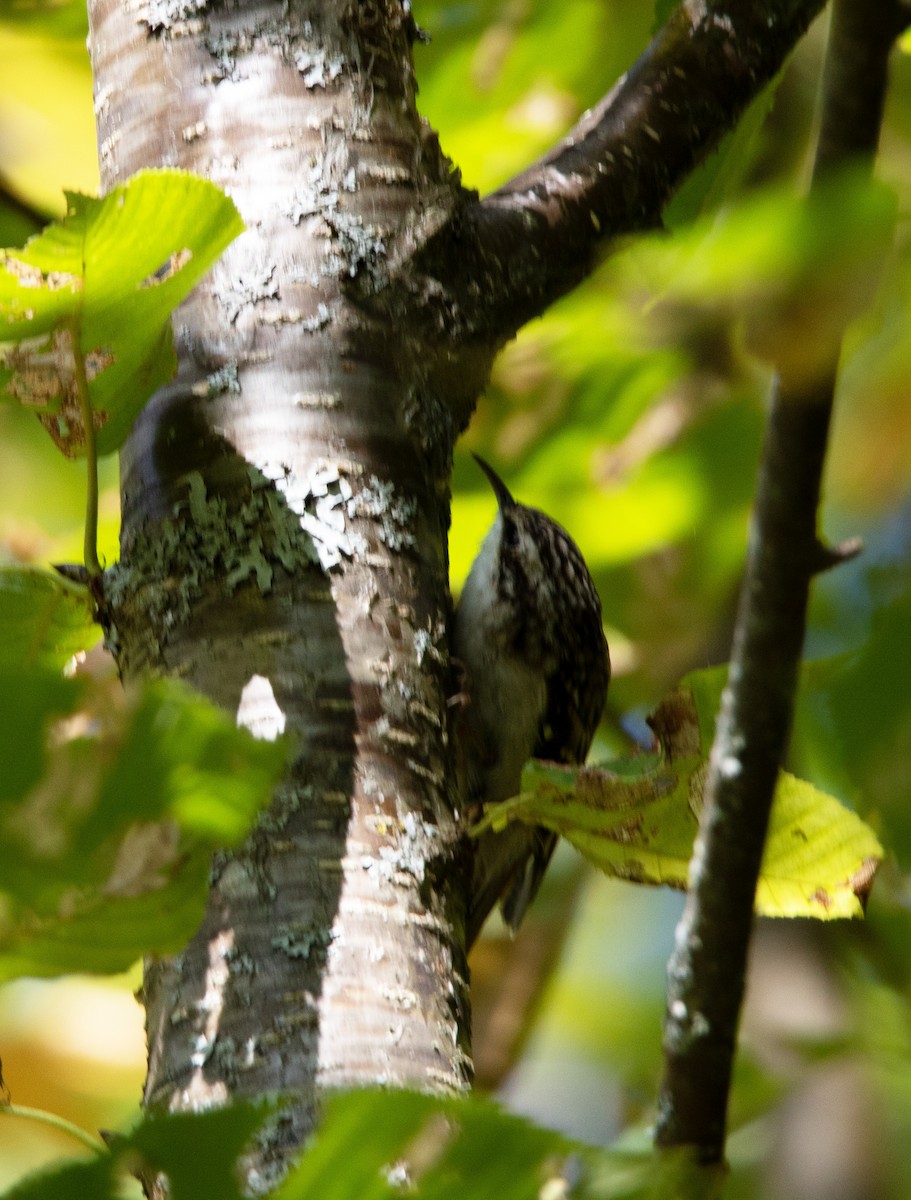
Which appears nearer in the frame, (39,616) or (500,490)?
(39,616)

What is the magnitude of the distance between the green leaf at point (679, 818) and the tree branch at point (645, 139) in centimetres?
69

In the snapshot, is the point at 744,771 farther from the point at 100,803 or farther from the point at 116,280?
the point at 116,280

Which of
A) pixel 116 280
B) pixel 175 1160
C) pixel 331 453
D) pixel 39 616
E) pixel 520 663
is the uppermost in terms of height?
pixel 116 280

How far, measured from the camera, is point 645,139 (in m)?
2.15

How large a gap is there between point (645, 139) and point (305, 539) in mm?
891

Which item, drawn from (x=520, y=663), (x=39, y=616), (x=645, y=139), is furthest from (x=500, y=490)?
(x=39, y=616)

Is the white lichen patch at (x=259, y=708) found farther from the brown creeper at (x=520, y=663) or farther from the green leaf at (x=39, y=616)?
the brown creeper at (x=520, y=663)

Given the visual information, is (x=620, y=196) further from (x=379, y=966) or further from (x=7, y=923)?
(x=7, y=923)

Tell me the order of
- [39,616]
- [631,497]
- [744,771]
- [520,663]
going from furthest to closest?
[631,497] → [520,663] → [39,616] → [744,771]

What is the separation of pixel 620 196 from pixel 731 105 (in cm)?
24

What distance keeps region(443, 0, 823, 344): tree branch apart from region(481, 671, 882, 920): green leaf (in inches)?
27.2

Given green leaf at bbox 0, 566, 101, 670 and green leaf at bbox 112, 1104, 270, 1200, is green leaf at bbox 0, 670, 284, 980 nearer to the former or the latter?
green leaf at bbox 112, 1104, 270, 1200

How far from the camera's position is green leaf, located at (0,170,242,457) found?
4.55 ft

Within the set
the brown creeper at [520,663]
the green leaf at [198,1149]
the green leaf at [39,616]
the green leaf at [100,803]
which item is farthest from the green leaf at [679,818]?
the brown creeper at [520,663]
